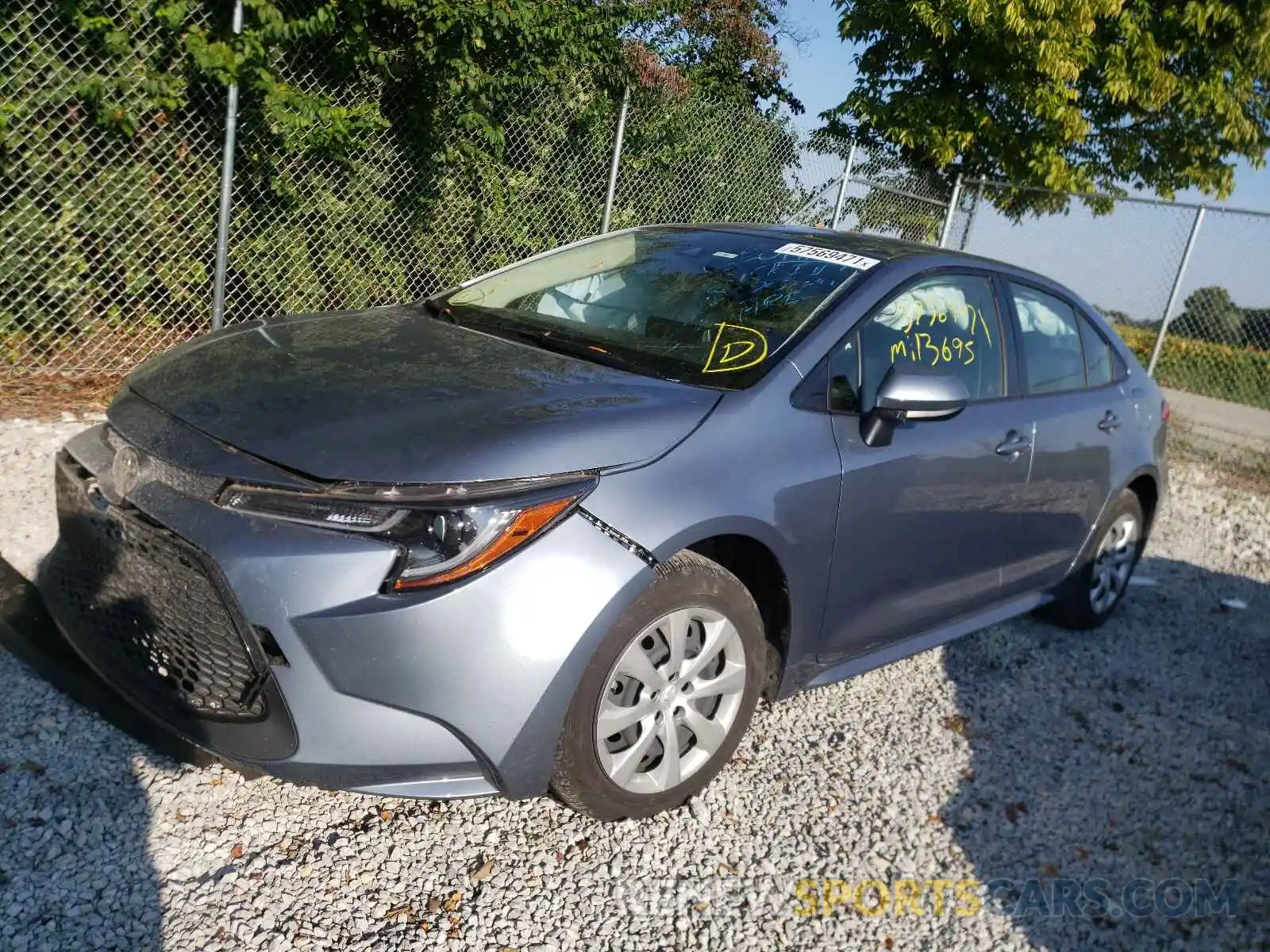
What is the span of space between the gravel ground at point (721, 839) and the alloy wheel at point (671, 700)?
0.73 feet

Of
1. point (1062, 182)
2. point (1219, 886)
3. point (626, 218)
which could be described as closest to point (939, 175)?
point (1062, 182)

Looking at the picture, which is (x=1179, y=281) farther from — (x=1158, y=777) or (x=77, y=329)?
(x=77, y=329)

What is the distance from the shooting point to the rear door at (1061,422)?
4.12 meters

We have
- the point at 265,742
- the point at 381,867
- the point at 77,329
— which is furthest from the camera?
the point at 77,329

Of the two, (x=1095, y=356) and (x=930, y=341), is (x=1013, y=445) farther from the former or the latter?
(x=1095, y=356)

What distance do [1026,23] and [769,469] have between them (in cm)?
864

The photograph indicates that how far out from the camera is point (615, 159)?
7.59m

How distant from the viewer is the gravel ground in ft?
8.20

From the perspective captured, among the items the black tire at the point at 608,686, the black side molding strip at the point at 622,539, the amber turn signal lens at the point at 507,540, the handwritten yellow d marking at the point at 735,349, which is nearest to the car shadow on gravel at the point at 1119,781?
the black tire at the point at 608,686

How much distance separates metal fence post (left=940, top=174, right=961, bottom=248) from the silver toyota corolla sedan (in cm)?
740

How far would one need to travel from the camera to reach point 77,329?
598cm

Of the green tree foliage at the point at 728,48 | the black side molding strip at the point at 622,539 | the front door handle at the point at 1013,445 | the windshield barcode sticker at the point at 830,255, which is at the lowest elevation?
the black side molding strip at the point at 622,539

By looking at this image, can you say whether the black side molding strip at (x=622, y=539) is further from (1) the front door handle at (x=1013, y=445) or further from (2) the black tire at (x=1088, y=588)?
(2) the black tire at (x=1088, y=588)

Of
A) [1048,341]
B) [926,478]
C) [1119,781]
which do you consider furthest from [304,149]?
[1119,781]
